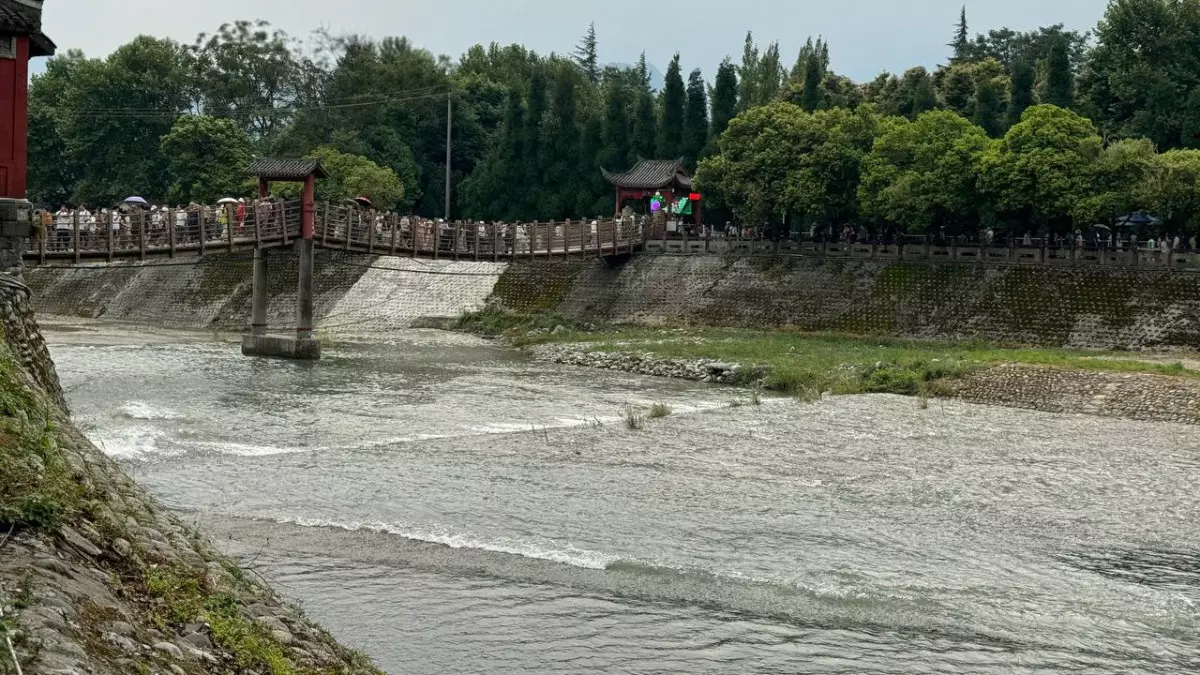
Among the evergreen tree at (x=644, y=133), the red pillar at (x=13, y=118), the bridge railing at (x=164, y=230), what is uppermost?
the evergreen tree at (x=644, y=133)

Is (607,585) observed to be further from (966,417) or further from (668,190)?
(668,190)

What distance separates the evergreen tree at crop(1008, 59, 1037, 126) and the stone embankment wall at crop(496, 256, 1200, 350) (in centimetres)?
1414

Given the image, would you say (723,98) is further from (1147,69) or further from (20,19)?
(20,19)

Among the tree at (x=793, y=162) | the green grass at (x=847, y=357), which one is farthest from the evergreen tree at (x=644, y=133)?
the green grass at (x=847, y=357)

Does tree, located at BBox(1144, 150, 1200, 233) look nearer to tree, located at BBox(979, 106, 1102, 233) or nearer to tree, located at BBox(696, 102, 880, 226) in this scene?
tree, located at BBox(979, 106, 1102, 233)

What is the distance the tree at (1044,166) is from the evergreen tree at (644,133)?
29.6 metres

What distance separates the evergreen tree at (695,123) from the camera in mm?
72625

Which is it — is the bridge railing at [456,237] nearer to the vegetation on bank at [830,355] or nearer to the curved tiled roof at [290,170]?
the curved tiled roof at [290,170]

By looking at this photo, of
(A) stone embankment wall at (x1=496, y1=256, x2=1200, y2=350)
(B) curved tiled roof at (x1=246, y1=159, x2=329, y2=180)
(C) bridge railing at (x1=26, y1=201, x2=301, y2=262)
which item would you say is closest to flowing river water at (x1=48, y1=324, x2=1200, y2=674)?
(C) bridge railing at (x1=26, y1=201, x2=301, y2=262)

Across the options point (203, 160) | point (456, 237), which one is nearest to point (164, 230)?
point (456, 237)

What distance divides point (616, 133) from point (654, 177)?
14.1 metres

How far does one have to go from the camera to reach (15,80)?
22406mm

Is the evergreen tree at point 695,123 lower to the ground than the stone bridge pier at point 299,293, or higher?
higher

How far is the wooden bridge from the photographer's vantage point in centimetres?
3594
